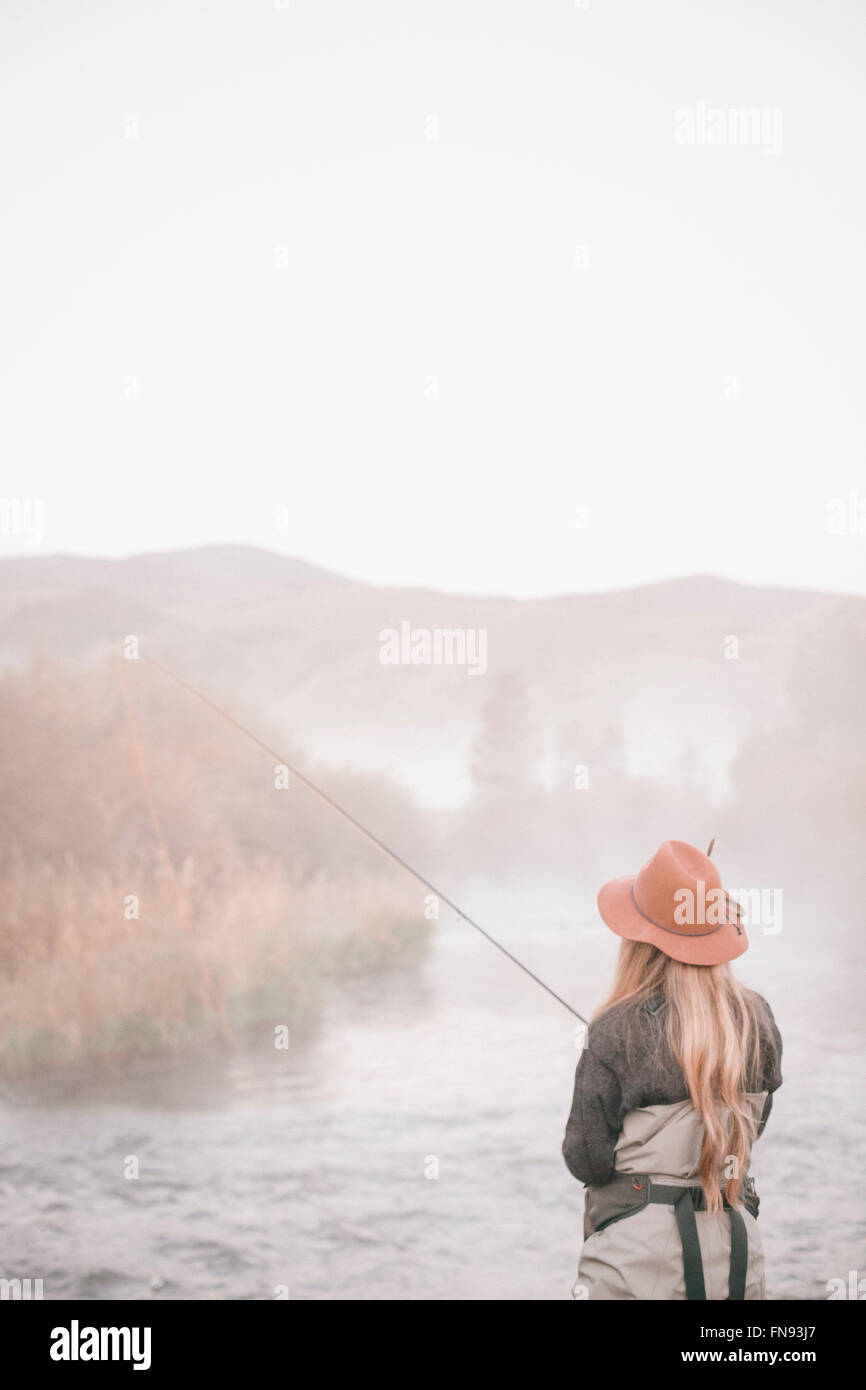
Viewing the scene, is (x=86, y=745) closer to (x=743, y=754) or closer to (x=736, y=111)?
(x=743, y=754)

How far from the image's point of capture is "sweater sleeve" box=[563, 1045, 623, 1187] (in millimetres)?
1632

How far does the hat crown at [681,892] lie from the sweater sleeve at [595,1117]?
232mm

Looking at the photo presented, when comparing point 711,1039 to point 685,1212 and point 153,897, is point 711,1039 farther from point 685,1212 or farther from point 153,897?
point 153,897

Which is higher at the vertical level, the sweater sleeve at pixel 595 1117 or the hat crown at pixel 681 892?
the hat crown at pixel 681 892

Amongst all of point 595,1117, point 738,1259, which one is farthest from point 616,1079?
point 738,1259

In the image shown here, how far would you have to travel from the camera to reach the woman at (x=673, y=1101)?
5.32 feet

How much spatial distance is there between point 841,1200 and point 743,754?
62.7 inches

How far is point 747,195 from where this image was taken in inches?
167

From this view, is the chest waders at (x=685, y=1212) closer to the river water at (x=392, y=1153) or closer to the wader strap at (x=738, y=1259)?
the wader strap at (x=738, y=1259)

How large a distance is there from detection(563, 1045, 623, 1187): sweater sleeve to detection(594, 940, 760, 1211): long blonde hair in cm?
9

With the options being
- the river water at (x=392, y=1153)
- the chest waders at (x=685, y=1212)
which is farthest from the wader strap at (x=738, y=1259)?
the river water at (x=392, y=1153)

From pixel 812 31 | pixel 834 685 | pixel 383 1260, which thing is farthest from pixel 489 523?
pixel 383 1260

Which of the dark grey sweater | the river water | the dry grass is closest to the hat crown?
the dark grey sweater

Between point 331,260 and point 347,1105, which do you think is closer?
point 347,1105
